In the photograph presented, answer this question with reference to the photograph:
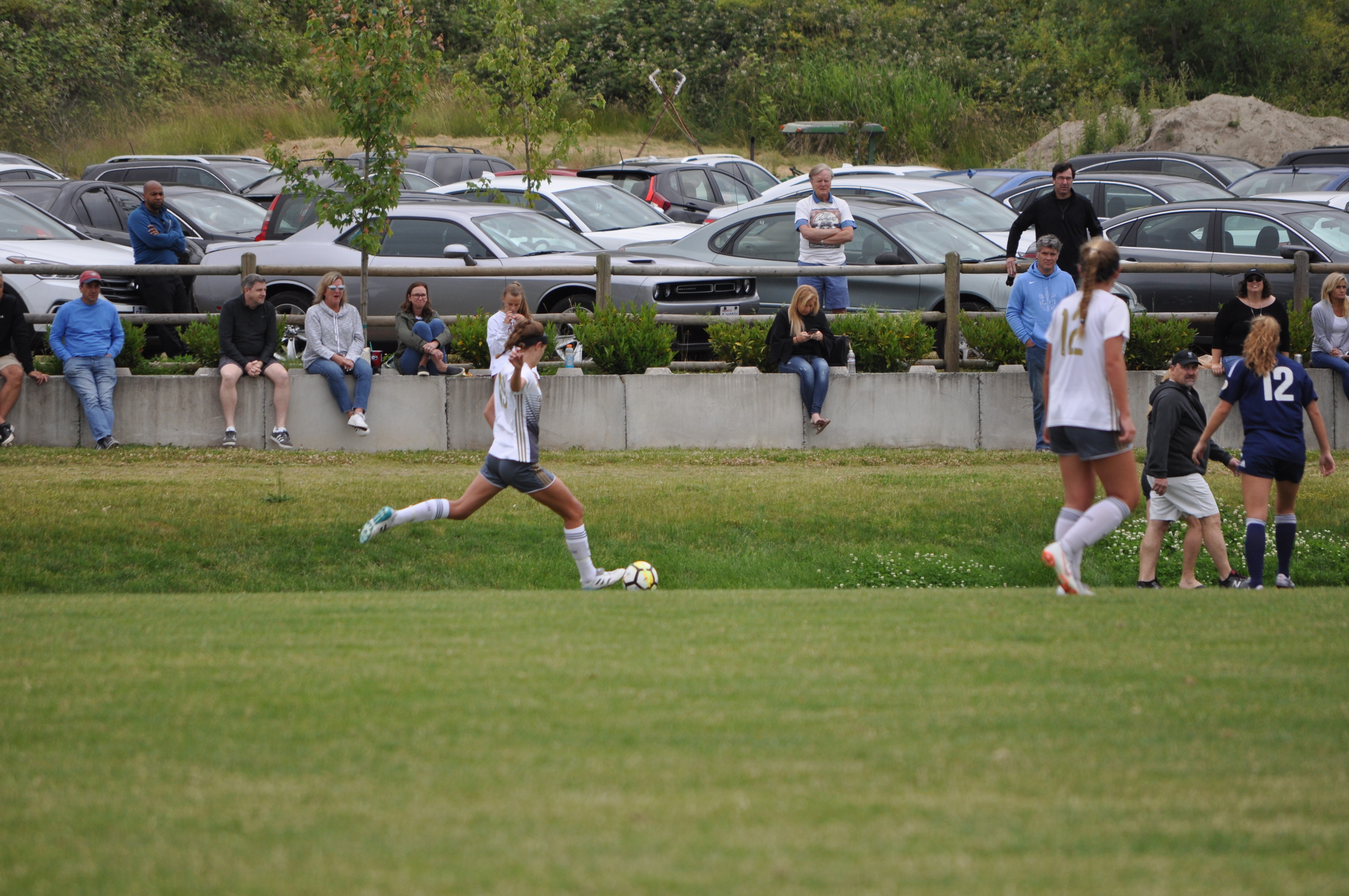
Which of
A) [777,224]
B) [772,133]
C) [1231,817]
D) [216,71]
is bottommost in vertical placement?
[1231,817]

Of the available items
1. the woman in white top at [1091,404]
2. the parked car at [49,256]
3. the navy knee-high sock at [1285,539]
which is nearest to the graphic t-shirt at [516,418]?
the woman in white top at [1091,404]

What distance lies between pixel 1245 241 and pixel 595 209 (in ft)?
26.7

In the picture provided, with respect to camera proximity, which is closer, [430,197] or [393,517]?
[393,517]

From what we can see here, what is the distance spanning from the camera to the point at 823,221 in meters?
14.1

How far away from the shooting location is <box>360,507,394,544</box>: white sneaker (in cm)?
970

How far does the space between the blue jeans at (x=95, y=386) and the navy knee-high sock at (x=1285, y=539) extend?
35.0 feet

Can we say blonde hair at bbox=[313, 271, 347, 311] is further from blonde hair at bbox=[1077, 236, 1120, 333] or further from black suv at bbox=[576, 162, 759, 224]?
black suv at bbox=[576, 162, 759, 224]

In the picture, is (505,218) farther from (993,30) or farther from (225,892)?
(993,30)

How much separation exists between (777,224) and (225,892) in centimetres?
1314

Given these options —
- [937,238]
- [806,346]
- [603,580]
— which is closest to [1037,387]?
[806,346]

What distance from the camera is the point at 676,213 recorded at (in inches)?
893

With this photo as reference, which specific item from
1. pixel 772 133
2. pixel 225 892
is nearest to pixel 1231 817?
pixel 225 892

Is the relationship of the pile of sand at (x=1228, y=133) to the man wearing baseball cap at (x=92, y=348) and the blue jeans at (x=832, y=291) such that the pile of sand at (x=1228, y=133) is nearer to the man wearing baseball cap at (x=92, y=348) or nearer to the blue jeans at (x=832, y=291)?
the blue jeans at (x=832, y=291)

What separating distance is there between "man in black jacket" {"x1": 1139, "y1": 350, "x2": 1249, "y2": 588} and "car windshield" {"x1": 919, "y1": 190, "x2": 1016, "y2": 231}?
28.5ft
